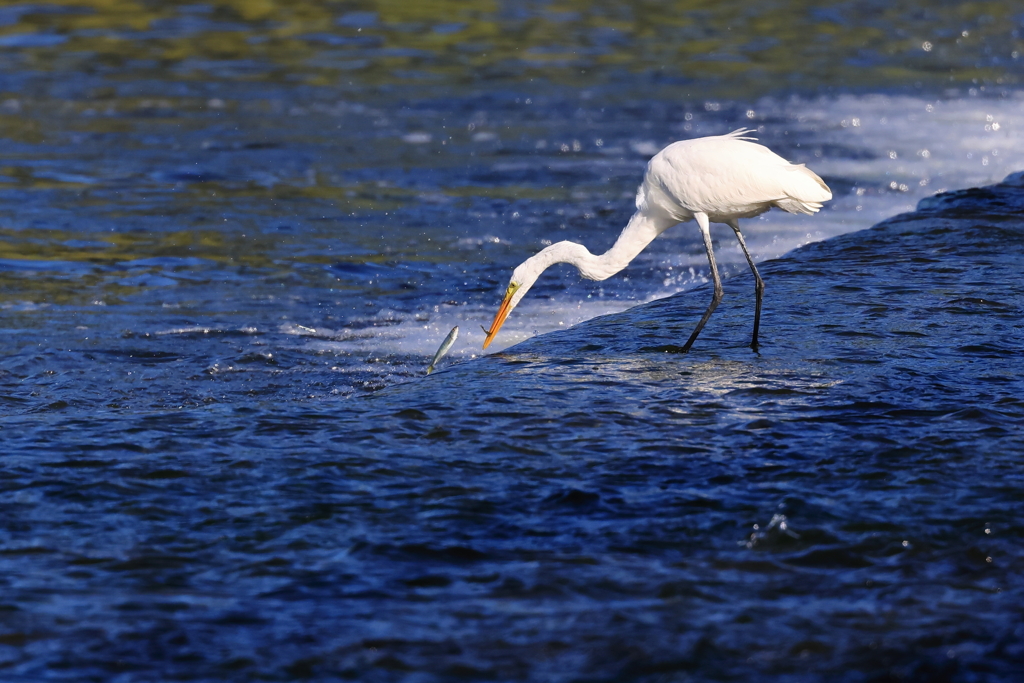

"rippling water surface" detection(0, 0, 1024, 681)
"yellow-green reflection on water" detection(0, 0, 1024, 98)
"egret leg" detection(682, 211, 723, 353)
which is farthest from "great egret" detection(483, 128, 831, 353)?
"yellow-green reflection on water" detection(0, 0, 1024, 98)

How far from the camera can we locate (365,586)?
3867 mm

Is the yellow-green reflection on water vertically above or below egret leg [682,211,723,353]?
above

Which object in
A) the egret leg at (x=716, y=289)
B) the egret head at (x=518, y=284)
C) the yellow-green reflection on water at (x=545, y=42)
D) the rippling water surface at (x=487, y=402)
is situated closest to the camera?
the rippling water surface at (x=487, y=402)

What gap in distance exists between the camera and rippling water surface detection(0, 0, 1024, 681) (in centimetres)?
362

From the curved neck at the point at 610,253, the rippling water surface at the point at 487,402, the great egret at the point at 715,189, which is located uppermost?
the great egret at the point at 715,189

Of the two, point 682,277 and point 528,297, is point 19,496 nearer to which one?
point 528,297

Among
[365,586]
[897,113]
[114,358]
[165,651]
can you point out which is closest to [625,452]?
[365,586]

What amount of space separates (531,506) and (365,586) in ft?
2.63

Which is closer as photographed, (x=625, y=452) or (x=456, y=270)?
(x=625, y=452)

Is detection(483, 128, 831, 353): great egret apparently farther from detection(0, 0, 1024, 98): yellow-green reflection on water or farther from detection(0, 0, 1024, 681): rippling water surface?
detection(0, 0, 1024, 98): yellow-green reflection on water

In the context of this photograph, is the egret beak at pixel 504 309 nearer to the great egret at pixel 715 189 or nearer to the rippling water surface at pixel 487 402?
the great egret at pixel 715 189

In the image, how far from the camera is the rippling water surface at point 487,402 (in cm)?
362

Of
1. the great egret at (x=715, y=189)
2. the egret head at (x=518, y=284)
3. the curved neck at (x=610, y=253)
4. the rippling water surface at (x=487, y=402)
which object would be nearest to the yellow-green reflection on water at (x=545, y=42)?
the rippling water surface at (x=487, y=402)

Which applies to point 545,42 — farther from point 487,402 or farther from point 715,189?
point 487,402
